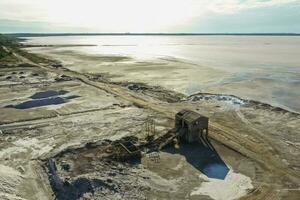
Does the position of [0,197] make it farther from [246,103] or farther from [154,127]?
[246,103]

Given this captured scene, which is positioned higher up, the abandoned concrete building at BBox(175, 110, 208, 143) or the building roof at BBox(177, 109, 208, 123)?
the building roof at BBox(177, 109, 208, 123)

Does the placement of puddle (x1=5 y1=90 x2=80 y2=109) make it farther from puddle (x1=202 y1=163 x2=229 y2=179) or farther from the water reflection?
puddle (x1=202 y1=163 x2=229 y2=179)

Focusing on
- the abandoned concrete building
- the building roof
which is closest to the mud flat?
the abandoned concrete building

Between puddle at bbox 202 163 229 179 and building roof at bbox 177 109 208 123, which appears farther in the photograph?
building roof at bbox 177 109 208 123

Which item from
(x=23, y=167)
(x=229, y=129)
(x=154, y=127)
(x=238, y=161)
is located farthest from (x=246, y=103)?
(x=23, y=167)

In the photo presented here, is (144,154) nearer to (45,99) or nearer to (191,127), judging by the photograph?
(191,127)

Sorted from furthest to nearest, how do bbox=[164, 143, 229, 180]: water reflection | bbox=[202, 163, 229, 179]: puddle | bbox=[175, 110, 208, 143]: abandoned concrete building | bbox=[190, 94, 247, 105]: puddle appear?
bbox=[190, 94, 247, 105]: puddle, bbox=[175, 110, 208, 143]: abandoned concrete building, bbox=[164, 143, 229, 180]: water reflection, bbox=[202, 163, 229, 179]: puddle

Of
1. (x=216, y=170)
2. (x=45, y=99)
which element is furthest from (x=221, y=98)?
(x=216, y=170)
